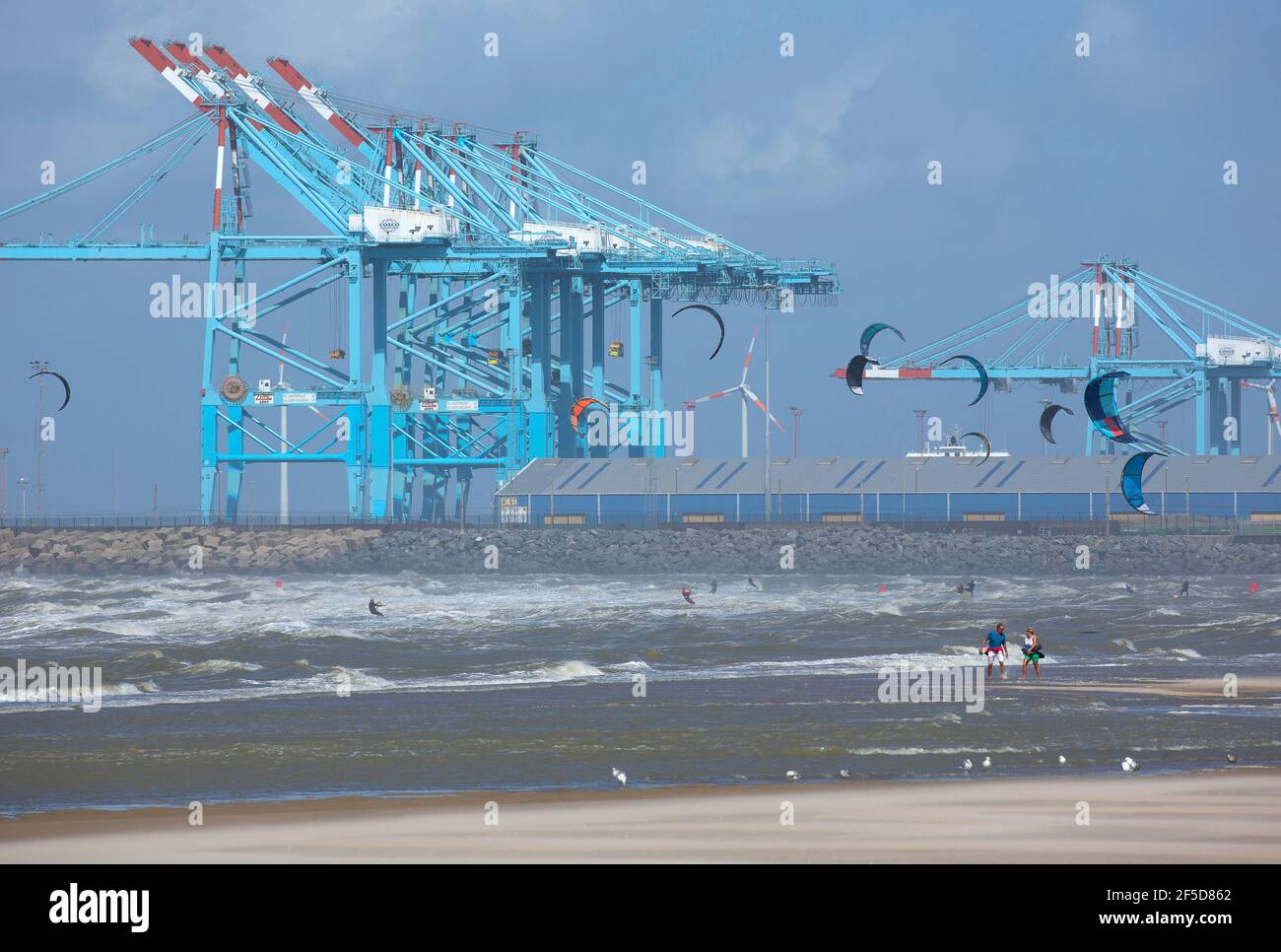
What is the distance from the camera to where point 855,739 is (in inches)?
867

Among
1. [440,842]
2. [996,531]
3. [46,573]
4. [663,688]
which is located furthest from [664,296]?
[440,842]

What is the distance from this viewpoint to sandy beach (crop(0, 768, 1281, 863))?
15.0m

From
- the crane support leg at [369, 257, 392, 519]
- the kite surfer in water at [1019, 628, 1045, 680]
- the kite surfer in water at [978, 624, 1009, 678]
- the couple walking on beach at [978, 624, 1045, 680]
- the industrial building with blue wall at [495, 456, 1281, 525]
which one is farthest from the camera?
the crane support leg at [369, 257, 392, 519]

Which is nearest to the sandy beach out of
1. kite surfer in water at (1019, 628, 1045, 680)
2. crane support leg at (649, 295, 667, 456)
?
kite surfer in water at (1019, 628, 1045, 680)

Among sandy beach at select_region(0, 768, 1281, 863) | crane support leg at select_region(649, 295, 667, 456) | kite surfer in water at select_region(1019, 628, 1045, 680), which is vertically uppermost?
crane support leg at select_region(649, 295, 667, 456)

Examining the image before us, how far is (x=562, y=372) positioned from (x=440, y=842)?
7693 cm

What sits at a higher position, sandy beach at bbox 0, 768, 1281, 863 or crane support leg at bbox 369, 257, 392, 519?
crane support leg at bbox 369, 257, 392, 519

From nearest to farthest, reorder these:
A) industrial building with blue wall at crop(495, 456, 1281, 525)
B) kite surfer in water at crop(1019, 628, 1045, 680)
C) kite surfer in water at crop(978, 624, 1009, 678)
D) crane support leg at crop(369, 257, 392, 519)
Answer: kite surfer in water at crop(1019, 628, 1045, 680)
kite surfer in water at crop(978, 624, 1009, 678)
industrial building with blue wall at crop(495, 456, 1281, 525)
crane support leg at crop(369, 257, 392, 519)

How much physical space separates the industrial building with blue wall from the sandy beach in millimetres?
64544

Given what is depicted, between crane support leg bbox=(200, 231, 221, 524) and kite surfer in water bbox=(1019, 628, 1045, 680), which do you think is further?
crane support leg bbox=(200, 231, 221, 524)

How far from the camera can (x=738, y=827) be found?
16.2 meters

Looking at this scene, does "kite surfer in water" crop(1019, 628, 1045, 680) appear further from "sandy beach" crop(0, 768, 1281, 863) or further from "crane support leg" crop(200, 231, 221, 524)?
"crane support leg" crop(200, 231, 221, 524)

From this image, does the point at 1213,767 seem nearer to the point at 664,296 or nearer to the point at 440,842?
the point at 440,842
